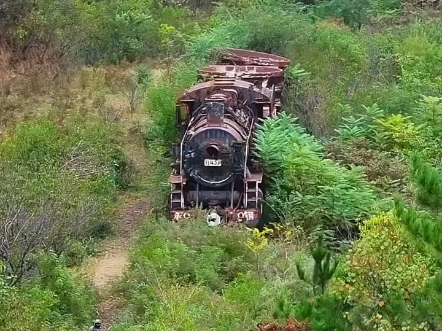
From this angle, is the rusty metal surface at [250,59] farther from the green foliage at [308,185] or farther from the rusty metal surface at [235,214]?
the rusty metal surface at [235,214]

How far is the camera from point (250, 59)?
1727 cm

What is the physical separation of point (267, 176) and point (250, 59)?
4.59m

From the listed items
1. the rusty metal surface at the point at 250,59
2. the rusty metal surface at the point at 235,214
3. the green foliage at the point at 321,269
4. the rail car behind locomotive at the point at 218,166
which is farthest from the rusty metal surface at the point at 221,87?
the green foliage at the point at 321,269

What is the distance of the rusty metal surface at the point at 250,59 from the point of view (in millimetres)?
16812

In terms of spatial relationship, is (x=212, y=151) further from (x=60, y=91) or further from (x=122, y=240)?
(x=60, y=91)

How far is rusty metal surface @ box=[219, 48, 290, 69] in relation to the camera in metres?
16.8

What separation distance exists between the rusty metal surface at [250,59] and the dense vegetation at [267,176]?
675 mm

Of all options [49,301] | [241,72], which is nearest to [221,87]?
[241,72]

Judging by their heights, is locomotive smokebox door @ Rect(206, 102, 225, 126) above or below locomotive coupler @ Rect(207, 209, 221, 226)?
above

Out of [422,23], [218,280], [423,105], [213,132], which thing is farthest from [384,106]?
[422,23]

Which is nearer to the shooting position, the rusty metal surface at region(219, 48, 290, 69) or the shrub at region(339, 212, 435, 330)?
the shrub at region(339, 212, 435, 330)

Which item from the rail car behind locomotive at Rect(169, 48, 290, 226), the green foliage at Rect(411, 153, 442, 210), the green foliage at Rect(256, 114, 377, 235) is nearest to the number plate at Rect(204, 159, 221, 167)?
the rail car behind locomotive at Rect(169, 48, 290, 226)

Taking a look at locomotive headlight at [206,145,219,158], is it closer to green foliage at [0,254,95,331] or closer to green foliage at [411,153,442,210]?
green foliage at [0,254,95,331]

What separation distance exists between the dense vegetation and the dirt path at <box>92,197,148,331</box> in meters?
0.24
